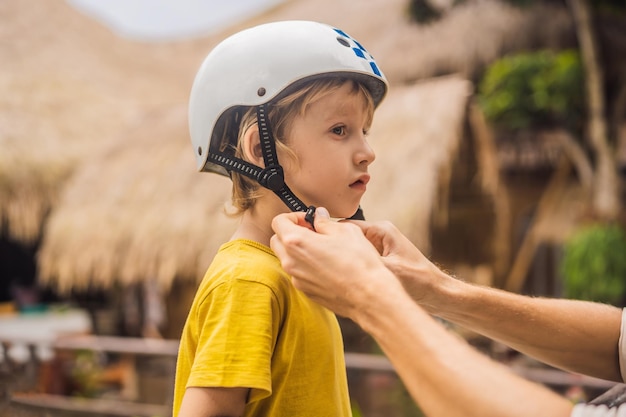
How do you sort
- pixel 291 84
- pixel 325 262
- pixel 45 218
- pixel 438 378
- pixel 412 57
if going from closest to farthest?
1. pixel 438 378
2. pixel 325 262
3. pixel 291 84
4. pixel 45 218
5. pixel 412 57

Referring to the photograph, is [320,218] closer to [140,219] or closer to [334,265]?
[334,265]

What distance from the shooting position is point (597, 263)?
6.63 meters

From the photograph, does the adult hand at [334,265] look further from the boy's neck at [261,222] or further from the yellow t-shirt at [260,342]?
the boy's neck at [261,222]

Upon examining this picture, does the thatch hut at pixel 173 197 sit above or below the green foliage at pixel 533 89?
below

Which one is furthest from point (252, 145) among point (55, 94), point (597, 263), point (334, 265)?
point (55, 94)

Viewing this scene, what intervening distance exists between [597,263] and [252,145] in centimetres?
615

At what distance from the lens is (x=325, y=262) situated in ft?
3.31

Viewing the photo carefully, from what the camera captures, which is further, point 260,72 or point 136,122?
point 136,122

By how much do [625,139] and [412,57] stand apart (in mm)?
2755

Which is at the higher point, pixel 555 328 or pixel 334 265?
pixel 334 265

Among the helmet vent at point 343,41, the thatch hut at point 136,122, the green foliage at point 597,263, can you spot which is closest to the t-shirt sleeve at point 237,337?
the helmet vent at point 343,41

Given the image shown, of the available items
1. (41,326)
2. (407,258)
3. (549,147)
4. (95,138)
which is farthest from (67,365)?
(549,147)

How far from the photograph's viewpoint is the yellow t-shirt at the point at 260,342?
42.3 inches

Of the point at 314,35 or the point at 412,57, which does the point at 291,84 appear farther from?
the point at 412,57
